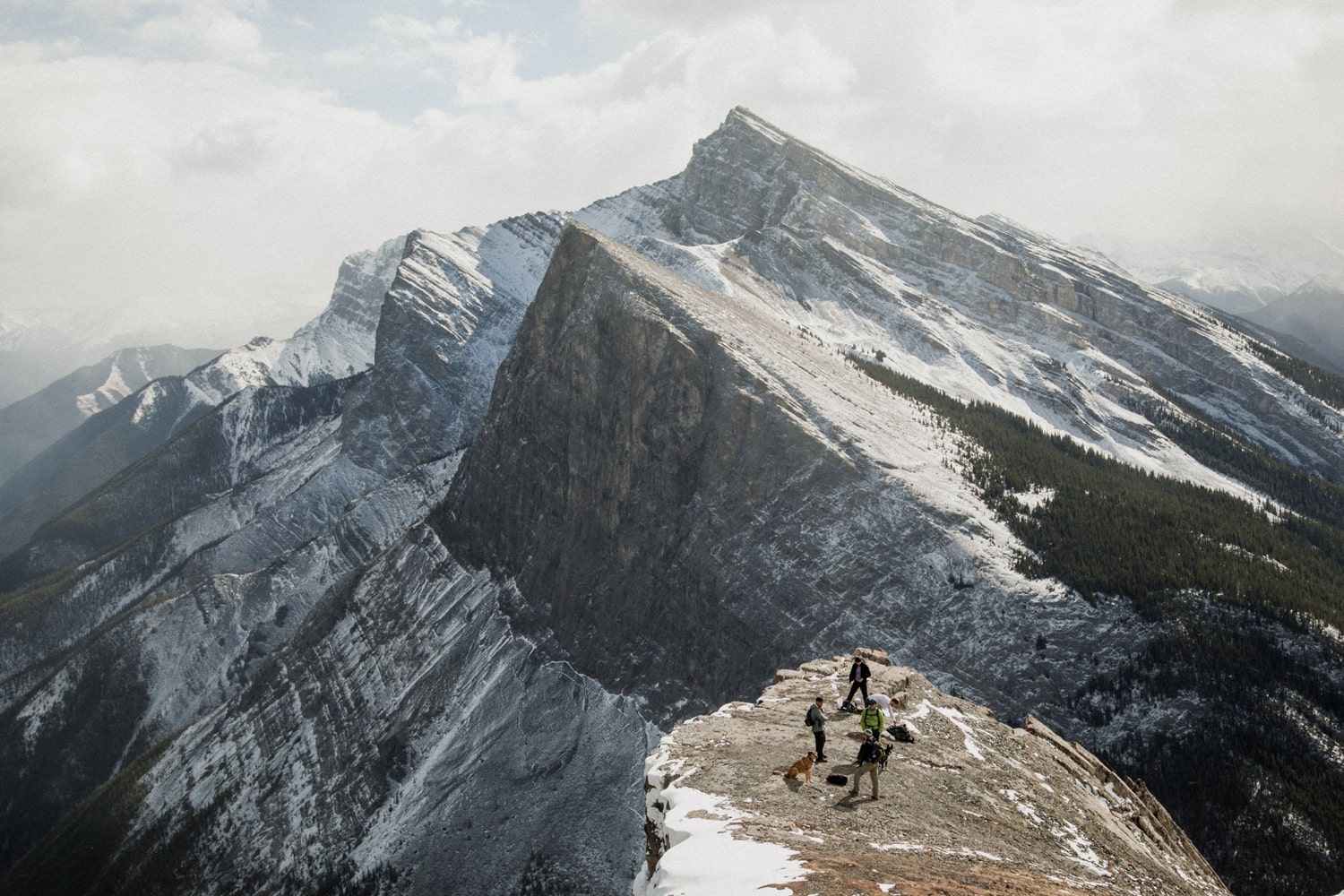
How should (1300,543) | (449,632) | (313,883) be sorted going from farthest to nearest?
(449,632)
(1300,543)
(313,883)

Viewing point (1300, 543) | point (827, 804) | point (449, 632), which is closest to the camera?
point (827, 804)

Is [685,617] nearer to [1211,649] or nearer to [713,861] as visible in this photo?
[1211,649]

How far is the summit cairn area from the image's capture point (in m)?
29.3

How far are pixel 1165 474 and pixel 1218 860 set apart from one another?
97.9 m

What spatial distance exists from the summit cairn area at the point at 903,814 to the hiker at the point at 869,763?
1.84 ft

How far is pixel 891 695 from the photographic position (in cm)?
5144

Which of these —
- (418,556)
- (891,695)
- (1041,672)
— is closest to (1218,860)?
(1041,672)

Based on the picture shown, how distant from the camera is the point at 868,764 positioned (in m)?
36.1

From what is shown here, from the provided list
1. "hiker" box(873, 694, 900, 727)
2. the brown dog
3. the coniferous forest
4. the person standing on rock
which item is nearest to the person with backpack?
the brown dog

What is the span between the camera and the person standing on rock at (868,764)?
35344 mm

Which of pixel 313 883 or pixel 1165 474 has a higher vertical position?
pixel 1165 474

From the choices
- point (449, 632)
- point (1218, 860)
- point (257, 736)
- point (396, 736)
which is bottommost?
point (257, 736)

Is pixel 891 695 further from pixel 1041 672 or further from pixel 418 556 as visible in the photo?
pixel 418 556

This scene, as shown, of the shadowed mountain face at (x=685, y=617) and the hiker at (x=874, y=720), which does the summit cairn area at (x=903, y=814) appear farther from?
the shadowed mountain face at (x=685, y=617)
